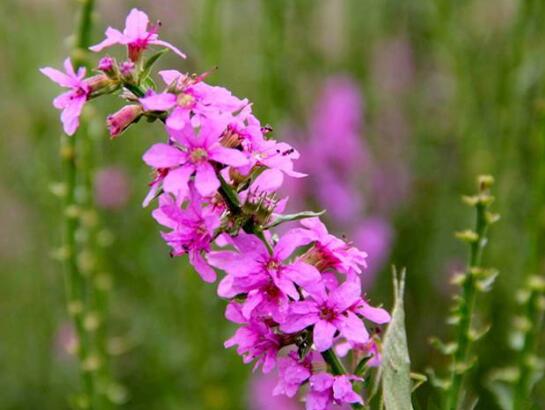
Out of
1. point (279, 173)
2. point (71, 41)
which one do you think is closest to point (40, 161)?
point (71, 41)

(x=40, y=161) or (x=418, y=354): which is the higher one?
(x=40, y=161)

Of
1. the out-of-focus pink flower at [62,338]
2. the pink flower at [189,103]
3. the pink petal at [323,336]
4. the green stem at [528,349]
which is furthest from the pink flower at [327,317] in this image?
the out-of-focus pink flower at [62,338]

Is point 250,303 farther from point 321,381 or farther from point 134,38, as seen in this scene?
point 134,38

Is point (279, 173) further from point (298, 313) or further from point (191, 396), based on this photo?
point (191, 396)

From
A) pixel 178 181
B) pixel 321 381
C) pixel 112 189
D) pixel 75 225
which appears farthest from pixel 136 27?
pixel 112 189

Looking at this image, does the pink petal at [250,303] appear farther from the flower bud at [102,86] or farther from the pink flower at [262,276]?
the flower bud at [102,86]

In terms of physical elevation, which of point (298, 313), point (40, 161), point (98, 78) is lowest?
point (40, 161)

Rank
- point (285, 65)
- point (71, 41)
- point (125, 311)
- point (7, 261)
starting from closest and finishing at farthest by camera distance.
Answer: point (71, 41) → point (285, 65) → point (125, 311) → point (7, 261)

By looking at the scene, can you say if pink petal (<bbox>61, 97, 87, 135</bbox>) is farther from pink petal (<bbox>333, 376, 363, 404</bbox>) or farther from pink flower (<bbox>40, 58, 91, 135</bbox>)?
pink petal (<bbox>333, 376, 363, 404</bbox>)

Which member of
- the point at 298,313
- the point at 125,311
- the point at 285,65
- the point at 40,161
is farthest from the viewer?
the point at 125,311
